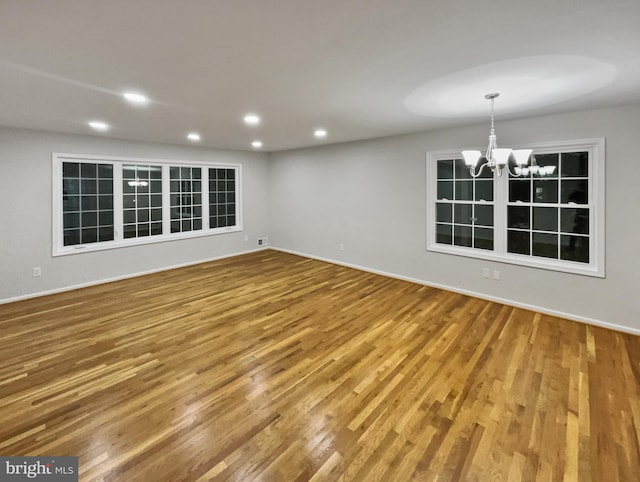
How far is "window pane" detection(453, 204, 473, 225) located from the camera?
15.9ft

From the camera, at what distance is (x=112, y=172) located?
5574 millimetres

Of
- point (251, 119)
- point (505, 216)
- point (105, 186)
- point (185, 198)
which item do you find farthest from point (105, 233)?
point (505, 216)

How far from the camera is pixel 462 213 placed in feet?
16.1

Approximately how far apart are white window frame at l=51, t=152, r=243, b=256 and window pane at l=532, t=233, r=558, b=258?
5.78m

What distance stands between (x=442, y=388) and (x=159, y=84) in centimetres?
343

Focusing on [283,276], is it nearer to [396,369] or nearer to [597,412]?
[396,369]

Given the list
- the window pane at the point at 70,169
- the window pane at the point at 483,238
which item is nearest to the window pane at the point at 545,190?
the window pane at the point at 483,238

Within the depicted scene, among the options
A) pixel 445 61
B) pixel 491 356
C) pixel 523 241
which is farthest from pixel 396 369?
pixel 523 241

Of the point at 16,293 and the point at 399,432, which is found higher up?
the point at 16,293

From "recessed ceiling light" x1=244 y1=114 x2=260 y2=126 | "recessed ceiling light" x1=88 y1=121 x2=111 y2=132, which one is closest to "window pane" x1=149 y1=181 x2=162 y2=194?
"recessed ceiling light" x1=88 y1=121 x2=111 y2=132

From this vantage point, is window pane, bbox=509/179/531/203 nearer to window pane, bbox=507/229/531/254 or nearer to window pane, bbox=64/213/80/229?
window pane, bbox=507/229/531/254

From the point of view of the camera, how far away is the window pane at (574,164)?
382cm

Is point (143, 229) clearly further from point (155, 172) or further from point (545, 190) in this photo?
point (545, 190)

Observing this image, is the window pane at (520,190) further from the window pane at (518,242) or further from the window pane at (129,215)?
the window pane at (129,215)
